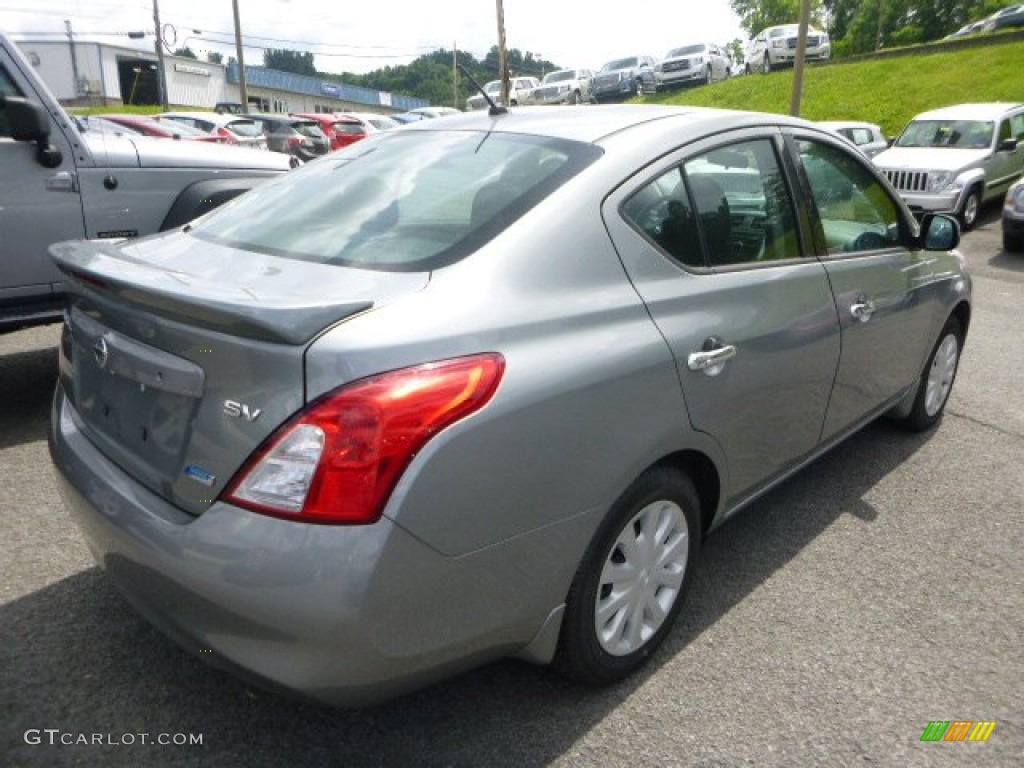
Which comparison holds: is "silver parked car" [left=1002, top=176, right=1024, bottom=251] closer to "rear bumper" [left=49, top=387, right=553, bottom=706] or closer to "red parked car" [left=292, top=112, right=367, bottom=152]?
"rear bumper" [left=49, top=387, right=553, bottom=706]

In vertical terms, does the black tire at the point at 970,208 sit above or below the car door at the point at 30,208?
below

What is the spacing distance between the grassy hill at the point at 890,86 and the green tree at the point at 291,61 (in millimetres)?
95991

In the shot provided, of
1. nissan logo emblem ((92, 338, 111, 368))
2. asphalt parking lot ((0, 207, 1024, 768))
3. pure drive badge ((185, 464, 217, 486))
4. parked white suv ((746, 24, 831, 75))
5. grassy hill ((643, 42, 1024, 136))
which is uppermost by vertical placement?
parked white suv ((746, 24, 831, 75))

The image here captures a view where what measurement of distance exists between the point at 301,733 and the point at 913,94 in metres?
27.0

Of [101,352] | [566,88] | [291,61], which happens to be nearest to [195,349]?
[101,352]

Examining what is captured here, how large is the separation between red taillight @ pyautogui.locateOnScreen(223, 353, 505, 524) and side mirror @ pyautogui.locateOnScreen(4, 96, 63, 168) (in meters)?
3.52

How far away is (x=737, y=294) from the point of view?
2.65m

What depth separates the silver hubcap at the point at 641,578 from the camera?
2.34 meters

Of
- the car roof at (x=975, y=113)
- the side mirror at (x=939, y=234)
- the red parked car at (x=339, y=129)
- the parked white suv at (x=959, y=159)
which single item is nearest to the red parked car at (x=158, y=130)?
the red parked car at (x=339, y=129)

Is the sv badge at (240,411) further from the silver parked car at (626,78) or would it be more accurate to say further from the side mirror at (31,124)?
the silver parked car at (626,78)

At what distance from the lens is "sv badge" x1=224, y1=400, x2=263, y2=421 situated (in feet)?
5.94

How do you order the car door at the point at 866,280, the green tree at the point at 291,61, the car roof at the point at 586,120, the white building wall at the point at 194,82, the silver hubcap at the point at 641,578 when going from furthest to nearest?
the green tree at the point at 291,61 < the white building wall at the point at 194,82 < the car door at the point at 866,280 < the car roof at the point at 586,120 < the silver hubcap at the point at 641,578

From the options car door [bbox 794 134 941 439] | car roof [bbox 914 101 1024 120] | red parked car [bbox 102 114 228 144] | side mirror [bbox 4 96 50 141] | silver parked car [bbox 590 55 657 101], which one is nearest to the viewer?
car door [bbox 794 134 941 439]

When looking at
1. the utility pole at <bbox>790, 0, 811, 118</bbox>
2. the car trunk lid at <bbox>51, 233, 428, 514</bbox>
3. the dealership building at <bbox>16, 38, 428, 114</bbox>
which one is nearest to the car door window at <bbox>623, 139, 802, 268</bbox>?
the car trunk lid at <bbox>51, 233, 428, 514</bbox>
